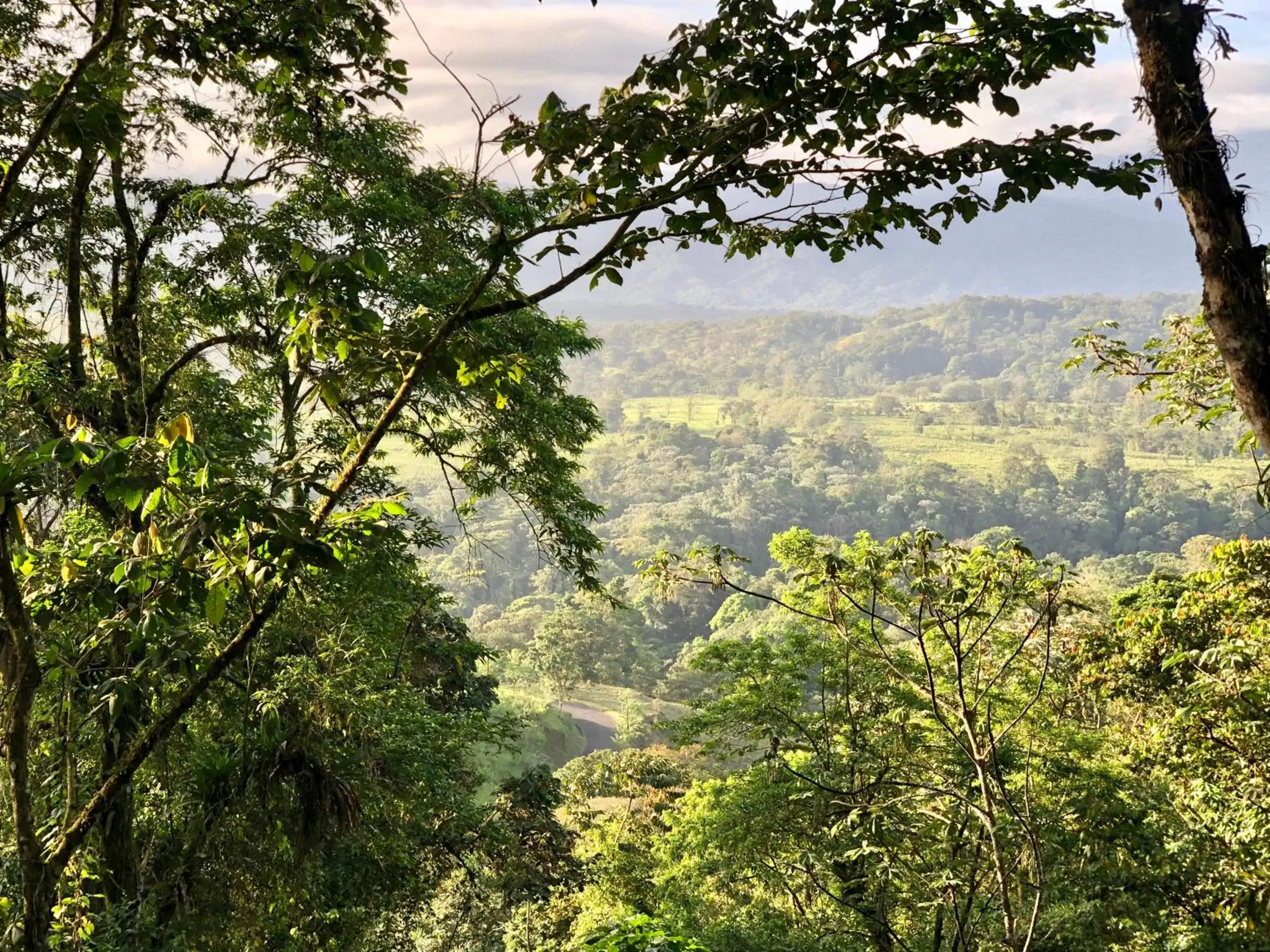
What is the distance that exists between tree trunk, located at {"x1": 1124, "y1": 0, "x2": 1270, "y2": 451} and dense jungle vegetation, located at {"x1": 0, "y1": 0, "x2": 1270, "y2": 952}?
0.01 metres

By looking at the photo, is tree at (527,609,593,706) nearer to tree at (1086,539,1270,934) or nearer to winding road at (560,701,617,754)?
winding road at (560,701,617,754)

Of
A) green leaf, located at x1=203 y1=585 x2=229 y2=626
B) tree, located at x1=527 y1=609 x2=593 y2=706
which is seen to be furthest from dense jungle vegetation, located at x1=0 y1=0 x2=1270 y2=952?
tree, located at x1=527 y1=609 x2=593 y2=706

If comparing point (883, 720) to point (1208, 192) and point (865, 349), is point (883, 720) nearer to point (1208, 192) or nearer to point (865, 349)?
point (1208, 192)

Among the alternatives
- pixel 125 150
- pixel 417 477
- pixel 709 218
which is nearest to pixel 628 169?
pixel 709 218

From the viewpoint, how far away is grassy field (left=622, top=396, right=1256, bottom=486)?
3342 inches

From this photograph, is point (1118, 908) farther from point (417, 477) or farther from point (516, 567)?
point (417, 477)

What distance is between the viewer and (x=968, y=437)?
103875mm

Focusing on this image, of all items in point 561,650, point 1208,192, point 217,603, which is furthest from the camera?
point 561,650

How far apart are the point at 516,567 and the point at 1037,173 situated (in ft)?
221

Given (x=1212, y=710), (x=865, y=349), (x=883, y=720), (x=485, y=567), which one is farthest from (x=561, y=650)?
(x=865, y=349)

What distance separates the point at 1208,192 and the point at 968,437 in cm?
10909

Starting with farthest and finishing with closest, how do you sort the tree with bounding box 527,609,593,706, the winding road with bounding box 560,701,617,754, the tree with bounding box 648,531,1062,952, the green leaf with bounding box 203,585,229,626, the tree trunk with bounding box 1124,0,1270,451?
the winding road with bounding box 560,701,617,754 → the tree with bounding box 527,609,593,706 → the tree with bounding box 648,531,1062,952 → the tree trunk with bounding box 1124,0,1270,451 → the green leaf with bounding box 203,585,229,626

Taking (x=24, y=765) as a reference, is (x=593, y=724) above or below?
below

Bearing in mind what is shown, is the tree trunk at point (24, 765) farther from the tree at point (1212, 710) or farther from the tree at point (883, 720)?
the tree at point (1212, 710)
